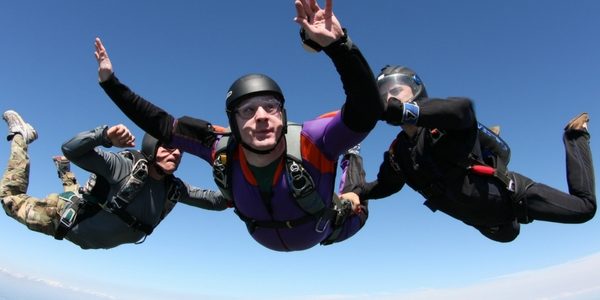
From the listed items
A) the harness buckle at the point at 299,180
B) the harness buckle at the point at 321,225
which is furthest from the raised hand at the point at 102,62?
the harness buckle at the point at 321,225

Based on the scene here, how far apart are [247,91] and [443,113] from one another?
1.59m

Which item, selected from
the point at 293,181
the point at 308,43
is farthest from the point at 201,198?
A: the point at 308,43

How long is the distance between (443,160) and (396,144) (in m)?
0.68

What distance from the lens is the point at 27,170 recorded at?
19.5 ft

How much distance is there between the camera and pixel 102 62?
3248 millimetres

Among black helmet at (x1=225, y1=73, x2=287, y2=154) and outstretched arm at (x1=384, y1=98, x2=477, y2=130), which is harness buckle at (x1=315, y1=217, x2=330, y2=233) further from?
outstretched arm at (x1=384, y1=98, x2=477, y2=130)

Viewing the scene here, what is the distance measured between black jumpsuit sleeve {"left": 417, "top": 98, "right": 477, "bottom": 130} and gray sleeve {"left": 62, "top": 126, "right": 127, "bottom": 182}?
3.28 metres

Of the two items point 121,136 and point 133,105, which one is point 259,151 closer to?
point 133,105

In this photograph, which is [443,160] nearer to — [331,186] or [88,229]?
[331,186]

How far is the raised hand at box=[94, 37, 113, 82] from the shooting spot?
10.5 ft

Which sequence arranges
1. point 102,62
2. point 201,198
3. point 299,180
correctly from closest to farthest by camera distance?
1. point 299,180
2. point 102,62
3. point 201,198

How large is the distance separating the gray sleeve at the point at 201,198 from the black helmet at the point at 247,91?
2983 millimetres

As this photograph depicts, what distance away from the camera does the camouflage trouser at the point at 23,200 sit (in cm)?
529

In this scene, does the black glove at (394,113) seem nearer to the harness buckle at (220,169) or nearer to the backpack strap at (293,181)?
the backpack strap at (293,181)
